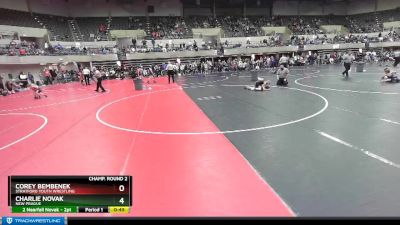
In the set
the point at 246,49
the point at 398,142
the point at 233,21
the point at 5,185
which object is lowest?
the point at 5,185

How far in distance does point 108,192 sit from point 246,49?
119 ft

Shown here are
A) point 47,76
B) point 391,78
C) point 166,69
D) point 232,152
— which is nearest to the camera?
point 232,152

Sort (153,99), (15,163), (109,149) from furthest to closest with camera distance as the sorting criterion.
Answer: (153,99)
(109,149)
(15,163)

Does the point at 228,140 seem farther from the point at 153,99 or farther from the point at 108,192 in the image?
the point at 153,99

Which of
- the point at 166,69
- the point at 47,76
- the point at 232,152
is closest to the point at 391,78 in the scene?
the point at 232,152

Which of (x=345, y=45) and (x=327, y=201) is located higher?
(x=345, y=45)

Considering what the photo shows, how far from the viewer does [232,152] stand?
22.6 ft

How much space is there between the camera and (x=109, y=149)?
749 cm

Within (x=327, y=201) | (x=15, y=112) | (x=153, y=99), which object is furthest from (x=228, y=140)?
(x=15, y=112)
